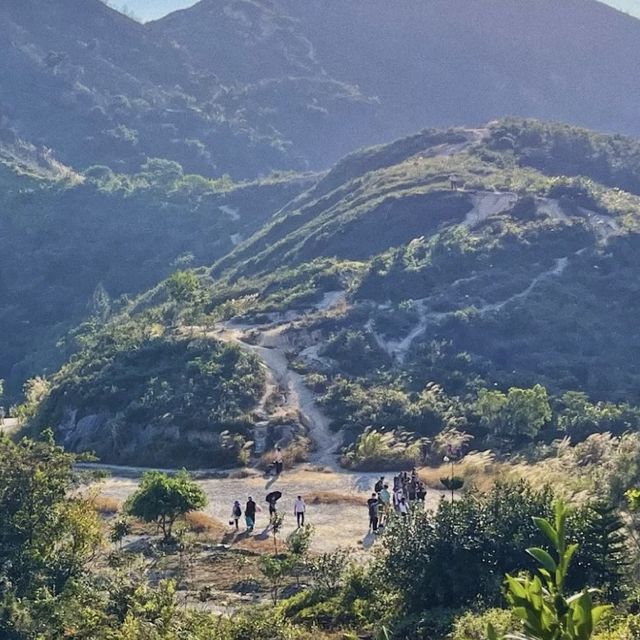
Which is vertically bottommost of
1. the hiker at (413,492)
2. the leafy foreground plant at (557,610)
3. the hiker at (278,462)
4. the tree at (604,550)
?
the hiker at (278,462)

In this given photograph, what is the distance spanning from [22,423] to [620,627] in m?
33.9

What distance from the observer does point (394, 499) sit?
21.5 metres

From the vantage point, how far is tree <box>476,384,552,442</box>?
29.1 m

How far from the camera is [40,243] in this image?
332ft

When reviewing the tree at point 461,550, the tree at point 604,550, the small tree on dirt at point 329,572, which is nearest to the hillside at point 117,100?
the small tree on dirt at point 329,572

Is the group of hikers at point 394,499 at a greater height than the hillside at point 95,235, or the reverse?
the hillside at point 95,235

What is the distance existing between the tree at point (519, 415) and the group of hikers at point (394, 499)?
7428 mm

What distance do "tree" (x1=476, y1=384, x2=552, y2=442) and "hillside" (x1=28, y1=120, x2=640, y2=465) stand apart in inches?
2.3

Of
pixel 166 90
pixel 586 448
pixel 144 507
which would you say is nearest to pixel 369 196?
pixel 586 448

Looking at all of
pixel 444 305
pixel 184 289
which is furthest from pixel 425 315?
pixel 184 289

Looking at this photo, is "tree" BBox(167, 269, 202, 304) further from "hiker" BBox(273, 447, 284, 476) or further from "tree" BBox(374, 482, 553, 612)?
"tree" BBox(374, 482, 553, 612)

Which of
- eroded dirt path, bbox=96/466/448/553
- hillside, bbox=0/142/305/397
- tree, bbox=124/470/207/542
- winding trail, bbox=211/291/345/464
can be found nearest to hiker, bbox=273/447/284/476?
eroded dirt path, bbox=96/466/448/553

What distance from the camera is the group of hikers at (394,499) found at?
1980cm

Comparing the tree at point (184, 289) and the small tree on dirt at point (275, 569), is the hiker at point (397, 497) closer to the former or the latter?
the small tree on dirt at point (275, 569)
